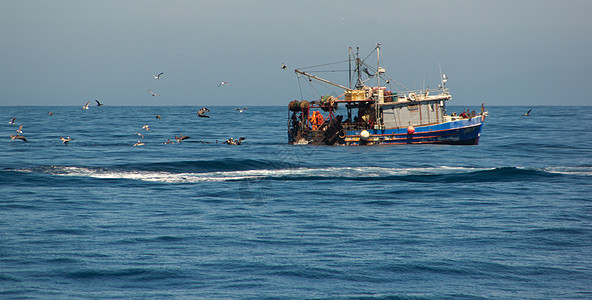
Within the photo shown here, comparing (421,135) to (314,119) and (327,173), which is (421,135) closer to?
(314,119)

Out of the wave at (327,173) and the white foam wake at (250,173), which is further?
the white foam wake at (250,173)

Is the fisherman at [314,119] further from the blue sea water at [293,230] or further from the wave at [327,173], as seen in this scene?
the wave at [327,173]

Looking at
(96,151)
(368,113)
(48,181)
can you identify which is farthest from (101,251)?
(368,113)

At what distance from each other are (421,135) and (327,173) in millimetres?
18054

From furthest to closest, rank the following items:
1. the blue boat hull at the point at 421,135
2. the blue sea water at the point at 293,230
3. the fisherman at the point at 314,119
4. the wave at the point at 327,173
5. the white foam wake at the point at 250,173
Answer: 1. the fisherman at the point at 314,119
2. the blue boat hull at the point at 421,135
3. the white foam wake at the point at 250,173
4. the wave at the point at 327,173
5. the blue sea water at the point at 293,230

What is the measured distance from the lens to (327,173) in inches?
1342

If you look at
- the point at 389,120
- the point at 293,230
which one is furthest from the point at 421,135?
the point at 293,230

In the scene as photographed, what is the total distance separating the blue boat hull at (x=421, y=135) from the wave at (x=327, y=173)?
12345mm

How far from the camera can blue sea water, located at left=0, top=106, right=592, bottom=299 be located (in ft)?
46.2

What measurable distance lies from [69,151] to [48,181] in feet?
57.5

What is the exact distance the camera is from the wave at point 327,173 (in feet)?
106

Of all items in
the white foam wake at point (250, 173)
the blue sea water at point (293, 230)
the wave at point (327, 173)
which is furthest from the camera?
the white foam wake at point (250, 173)

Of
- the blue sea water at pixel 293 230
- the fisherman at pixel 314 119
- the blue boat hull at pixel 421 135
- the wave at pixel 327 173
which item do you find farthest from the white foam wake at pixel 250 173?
the fisherman at pixel 314 119

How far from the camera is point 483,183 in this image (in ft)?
101
